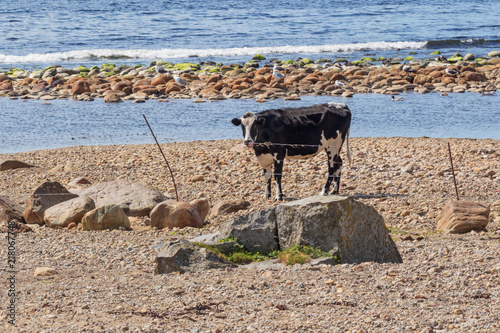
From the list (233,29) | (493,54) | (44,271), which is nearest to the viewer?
(44,271)

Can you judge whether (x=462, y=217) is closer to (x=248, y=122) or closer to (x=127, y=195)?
(x=248, y=122)

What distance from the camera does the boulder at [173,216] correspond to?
1133 cm

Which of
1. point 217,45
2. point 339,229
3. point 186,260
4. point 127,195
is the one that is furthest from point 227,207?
point 217,45

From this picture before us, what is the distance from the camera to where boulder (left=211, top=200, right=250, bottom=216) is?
12.2m

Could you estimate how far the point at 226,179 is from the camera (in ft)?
48.7

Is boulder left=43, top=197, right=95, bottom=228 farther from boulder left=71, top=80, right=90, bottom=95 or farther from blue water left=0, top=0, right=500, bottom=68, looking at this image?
blue water left=0, top=0, right=500, bottom=68

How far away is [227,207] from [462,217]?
4.11 m

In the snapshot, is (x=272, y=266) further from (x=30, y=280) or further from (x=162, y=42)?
(x=162, y=42)

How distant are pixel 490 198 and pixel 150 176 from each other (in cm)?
737

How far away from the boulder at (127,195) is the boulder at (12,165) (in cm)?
354

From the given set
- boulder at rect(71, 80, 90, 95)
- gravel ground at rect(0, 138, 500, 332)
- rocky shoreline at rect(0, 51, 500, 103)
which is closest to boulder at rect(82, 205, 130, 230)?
gravel ground at rect(0, 138, 500, 332)

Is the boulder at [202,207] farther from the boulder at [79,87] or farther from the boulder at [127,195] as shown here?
the boulder at [79,87]

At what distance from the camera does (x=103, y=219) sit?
37.1 ft

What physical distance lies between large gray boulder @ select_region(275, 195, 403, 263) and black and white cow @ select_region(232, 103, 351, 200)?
163 inches
